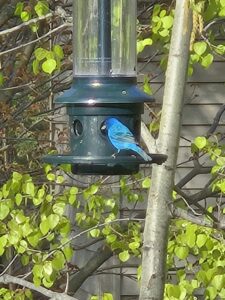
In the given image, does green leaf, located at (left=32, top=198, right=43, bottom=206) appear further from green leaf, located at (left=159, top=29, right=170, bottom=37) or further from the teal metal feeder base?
the teal metal feeder base

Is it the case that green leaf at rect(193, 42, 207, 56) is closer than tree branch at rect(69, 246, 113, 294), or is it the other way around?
green leaf at rect(193, 42, 207, 56)

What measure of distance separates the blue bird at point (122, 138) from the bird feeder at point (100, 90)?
1.1 inches

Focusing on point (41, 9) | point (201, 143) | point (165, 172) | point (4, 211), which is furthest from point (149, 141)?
point (41, 9)

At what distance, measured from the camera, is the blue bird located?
8.91 feet

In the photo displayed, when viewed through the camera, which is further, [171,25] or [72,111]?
[171,25]

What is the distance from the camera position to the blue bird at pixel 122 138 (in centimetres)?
271

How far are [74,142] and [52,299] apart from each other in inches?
38.9

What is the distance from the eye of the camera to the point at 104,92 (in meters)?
2.91

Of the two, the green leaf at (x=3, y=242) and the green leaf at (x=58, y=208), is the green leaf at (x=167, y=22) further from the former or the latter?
the green leaf at (x=3, y=242)

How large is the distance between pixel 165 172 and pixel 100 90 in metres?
0.74

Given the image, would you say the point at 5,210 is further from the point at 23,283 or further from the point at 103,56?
the point at 103,56

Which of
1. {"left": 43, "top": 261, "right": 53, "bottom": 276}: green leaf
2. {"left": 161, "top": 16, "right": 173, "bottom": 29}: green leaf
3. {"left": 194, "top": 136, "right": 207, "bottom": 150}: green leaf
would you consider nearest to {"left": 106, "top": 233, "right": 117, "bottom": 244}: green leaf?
{"left": 43, "top": 261, "right": 53, "bottom": 276}: green leaf

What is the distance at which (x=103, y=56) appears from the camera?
A: 120 inches

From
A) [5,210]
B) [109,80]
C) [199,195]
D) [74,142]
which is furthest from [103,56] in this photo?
[199,195]
